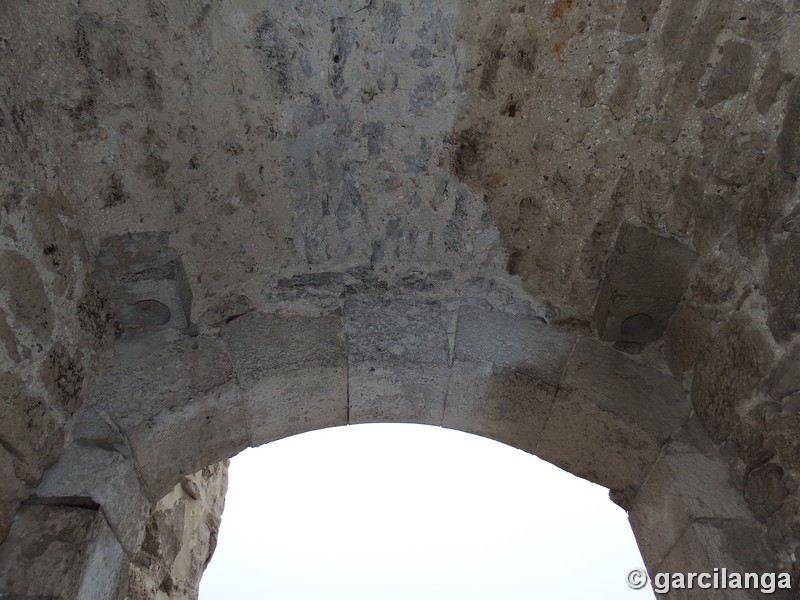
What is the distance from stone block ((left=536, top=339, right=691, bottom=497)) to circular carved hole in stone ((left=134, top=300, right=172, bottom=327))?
1.26 meters

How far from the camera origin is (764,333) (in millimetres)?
1697

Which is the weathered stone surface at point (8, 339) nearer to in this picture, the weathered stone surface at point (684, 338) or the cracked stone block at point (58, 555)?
the cracked stone block at point (58, 555)

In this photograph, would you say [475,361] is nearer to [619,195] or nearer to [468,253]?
[468,253]

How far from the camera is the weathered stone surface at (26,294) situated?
154cm

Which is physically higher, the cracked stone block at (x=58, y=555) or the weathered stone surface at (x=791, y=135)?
the weathered stone surface at (x=791, y=135)

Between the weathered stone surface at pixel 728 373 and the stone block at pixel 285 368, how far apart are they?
1.11 m

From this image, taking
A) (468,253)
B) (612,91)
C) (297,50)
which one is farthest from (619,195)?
(297,50)

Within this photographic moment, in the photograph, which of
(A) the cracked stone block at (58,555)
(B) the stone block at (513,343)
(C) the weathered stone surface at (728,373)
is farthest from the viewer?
(B) the stone block at (513,343)

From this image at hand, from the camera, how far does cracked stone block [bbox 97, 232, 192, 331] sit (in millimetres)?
1896

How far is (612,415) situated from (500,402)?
0.37 m

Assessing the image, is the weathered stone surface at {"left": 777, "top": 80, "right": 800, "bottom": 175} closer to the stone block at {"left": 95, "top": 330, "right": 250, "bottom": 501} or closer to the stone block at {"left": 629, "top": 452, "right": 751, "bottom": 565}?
the stone block at {"left": 629, "top": 452, "right": 751, "bottom": 565}
